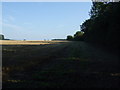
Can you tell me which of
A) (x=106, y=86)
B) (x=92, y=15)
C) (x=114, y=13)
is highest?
(x=92, y=15)

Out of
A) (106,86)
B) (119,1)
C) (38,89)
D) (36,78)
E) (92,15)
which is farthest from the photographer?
(92,15)

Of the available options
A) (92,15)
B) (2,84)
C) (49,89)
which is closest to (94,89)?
(49,89)

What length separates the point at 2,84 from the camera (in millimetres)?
8297

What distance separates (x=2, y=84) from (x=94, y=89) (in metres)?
3.65

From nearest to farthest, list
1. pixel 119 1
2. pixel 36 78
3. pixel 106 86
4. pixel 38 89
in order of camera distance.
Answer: pixel 38 89 < pixel 106 86 < pixel 36 78 < pixel 119 1

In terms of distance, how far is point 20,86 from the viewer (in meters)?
7.91

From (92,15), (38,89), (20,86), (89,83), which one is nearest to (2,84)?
(20,86)

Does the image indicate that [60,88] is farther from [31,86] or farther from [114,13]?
[114,13]

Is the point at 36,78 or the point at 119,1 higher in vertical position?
the point at 119,1

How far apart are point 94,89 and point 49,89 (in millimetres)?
1673

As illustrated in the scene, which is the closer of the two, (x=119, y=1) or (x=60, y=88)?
(x=60, y=88)

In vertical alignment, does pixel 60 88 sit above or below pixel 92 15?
below

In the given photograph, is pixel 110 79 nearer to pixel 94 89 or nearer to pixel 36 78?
pixel 94 89

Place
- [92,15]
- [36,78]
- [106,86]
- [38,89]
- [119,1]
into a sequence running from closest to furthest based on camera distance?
[38,89] → [106,86] → [36,78] → [119,1] → [92,15]
